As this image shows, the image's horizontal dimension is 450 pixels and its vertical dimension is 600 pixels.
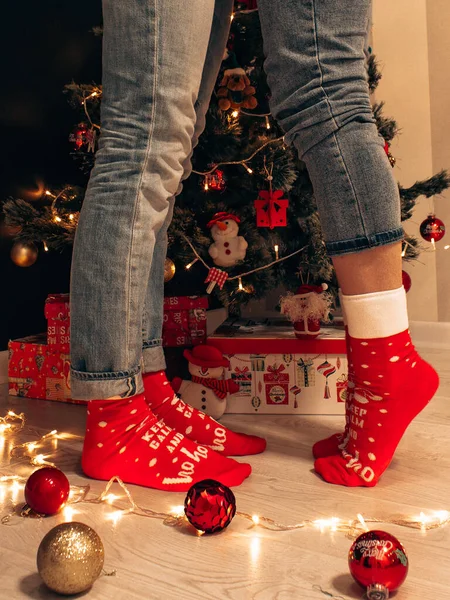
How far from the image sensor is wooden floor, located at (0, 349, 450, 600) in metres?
0.60

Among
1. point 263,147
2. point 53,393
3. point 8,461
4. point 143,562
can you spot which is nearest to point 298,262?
point 263,147

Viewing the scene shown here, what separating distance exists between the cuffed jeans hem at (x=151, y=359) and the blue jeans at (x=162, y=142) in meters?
0.20

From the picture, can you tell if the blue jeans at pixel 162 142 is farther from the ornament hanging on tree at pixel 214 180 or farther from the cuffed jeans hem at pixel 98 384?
the ornament hanging on tree at pixel 214 180

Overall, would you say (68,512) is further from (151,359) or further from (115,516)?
(151,359)

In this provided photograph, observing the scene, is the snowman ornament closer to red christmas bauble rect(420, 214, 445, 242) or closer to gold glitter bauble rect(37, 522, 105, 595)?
red christmas bauble rect(420, 214, 445, 242)

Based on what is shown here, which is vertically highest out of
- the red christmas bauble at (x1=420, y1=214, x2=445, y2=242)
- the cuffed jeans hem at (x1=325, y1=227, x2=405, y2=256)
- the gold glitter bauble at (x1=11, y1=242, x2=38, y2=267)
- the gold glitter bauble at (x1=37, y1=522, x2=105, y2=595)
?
the red christmas bauble at (x1=420, y1=214, x2=445, y2=242)

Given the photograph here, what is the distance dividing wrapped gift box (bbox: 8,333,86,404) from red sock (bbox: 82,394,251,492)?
629 millimetres

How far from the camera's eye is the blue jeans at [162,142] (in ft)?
2.58

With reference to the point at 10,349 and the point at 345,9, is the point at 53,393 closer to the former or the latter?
the point at 10,349

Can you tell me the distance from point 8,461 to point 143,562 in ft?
1.51

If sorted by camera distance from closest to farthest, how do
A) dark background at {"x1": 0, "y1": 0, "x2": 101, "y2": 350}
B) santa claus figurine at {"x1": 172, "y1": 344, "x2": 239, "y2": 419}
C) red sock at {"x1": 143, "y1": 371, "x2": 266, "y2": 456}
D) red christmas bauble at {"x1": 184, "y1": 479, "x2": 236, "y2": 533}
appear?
red christmas bauble at {"x1": 184, "y1": 479, "x2": 236, "y2": 533}, red sock at {"x1": 143, "y1": 371, "x2": 266, "y2": 456}, santa claus figurine at {"x1": 172, "y1": 344, "x2": 239, "y2": 419}, dark background at {"x1": 0, "y1": 0, "x2": 101, "y2": 350}

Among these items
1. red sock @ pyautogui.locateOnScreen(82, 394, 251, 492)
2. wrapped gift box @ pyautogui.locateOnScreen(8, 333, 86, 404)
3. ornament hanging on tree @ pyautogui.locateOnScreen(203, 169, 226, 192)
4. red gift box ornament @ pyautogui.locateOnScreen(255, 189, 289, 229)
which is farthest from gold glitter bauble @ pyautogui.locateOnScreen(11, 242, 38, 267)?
red sock @ pyautogui.locateOnScreen(82, 394, 251, 492)

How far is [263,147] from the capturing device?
1629mm

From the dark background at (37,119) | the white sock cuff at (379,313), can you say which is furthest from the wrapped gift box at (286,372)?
the dark background at (37,119)
